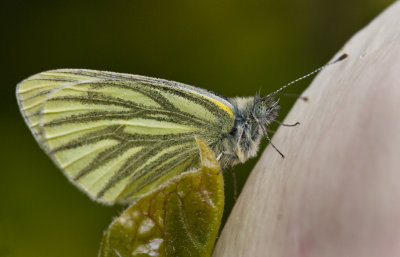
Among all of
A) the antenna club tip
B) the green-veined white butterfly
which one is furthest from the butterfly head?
the antenna club tip

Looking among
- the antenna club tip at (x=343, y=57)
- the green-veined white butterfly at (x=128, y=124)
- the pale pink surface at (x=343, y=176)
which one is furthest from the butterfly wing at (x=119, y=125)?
the pale pink surface at (x=343, y=176)

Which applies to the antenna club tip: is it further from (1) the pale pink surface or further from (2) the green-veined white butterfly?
(2) the green-veined white butterfly

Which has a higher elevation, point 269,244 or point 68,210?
point 269,244

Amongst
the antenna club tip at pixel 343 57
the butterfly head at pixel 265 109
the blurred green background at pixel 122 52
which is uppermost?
the antenna club tip at pixel 343 57

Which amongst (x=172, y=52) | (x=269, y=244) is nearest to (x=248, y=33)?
(x=172, y=52)

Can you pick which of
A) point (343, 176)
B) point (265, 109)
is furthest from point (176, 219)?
point (265, 109)

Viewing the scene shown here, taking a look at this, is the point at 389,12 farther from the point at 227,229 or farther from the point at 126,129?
the point at 126,129

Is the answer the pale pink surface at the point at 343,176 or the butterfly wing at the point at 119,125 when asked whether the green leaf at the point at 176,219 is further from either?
the butterfly wing at the point at 119,125
